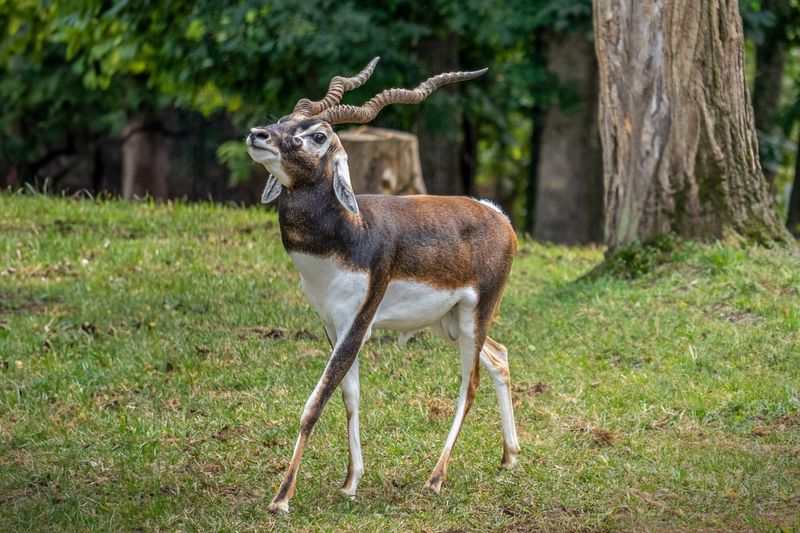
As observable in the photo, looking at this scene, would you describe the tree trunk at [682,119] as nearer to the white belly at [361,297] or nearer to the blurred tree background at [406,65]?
the blurred tree background at [406,65]

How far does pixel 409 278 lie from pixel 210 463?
157 centimetres

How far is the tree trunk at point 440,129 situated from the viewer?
16.0 meters

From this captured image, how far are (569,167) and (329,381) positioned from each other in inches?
432

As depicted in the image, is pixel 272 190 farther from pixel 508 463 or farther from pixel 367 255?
pixel 508 463

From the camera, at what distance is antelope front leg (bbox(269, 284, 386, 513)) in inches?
235

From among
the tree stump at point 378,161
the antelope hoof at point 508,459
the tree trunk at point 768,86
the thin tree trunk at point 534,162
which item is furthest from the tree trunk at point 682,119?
the tree trunk at point 768,86

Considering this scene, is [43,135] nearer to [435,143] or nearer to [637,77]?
[435,143]

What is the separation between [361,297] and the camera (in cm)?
603

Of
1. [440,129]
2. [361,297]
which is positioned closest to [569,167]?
[440,129]

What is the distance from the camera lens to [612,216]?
1096cm

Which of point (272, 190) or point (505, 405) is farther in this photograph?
point (505, 405)

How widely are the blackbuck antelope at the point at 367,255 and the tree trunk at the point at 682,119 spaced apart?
4150 mm

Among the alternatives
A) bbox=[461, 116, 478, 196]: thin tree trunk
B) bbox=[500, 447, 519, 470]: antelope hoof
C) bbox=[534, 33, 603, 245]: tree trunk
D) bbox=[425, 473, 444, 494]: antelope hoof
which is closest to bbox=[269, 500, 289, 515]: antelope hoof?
bbox=[425, 473, 444, 494]: antelope hoof

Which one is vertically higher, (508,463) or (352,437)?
(352,437)
